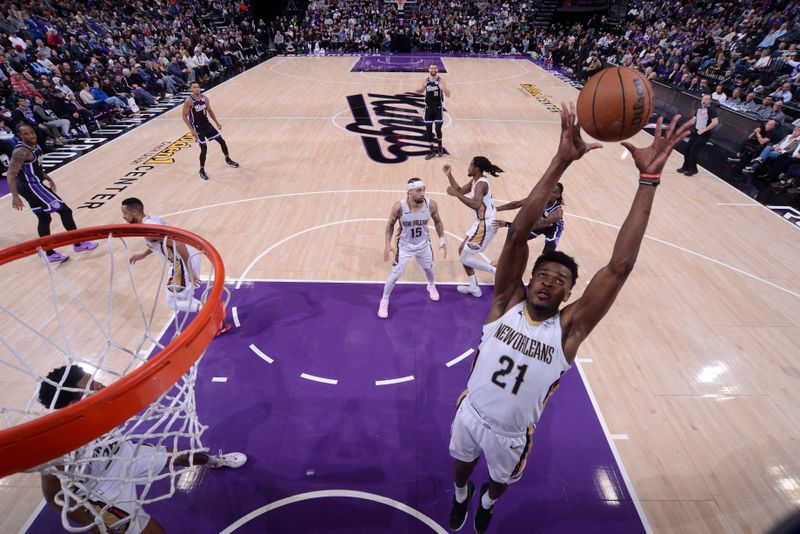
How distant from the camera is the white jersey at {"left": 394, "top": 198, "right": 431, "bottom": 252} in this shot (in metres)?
4.78

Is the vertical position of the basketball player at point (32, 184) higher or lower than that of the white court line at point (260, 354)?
higher

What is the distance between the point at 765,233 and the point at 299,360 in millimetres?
7430

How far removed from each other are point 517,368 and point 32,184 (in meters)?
6.63

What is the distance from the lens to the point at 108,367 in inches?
177

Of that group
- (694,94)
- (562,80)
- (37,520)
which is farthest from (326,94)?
(37,520)

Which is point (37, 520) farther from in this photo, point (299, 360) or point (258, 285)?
point (258, 285)

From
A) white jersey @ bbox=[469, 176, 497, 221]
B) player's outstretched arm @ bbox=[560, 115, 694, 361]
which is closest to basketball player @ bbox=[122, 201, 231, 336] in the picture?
white jersey @ bbox=[469, 176, 497, 221]

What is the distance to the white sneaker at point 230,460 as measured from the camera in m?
3.55

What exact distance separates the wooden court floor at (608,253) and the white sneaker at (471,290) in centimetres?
38

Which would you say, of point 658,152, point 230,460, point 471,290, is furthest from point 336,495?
point 658,152

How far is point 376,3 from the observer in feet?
90.7

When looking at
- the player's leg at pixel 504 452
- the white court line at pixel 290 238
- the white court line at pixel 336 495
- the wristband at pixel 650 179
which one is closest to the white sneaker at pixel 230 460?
the white court line at pixel 336 495

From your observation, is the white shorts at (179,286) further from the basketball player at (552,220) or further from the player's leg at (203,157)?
the player's leg at (203,157)

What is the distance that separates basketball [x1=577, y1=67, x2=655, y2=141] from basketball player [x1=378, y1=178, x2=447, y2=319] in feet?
5.94
